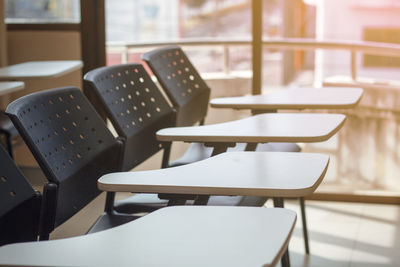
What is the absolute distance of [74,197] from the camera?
1.80m

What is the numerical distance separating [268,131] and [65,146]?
0.58 meters

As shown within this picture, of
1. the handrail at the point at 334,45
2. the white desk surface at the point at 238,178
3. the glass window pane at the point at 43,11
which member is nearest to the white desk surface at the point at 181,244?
the white desk surface at the point at 238,178

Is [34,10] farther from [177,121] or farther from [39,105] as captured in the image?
[39,105]

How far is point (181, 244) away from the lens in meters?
1.13

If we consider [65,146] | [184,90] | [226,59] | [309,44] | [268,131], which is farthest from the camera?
[226,59]

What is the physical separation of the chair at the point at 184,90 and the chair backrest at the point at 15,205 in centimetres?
120

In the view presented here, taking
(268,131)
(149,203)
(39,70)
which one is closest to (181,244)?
(268,131)

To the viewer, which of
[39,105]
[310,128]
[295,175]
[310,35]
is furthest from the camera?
[310,35]

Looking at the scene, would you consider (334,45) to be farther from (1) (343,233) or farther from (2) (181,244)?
(2) (181,244)

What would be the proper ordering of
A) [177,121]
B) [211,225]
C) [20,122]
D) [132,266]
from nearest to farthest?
[132,266], [211,225], [20,122], [177,121]

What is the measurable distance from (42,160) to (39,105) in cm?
17

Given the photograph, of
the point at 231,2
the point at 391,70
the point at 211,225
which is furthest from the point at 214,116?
the point at 211,225

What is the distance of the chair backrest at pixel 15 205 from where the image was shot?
4.70ft

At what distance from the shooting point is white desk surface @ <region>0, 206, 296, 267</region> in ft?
3.49
